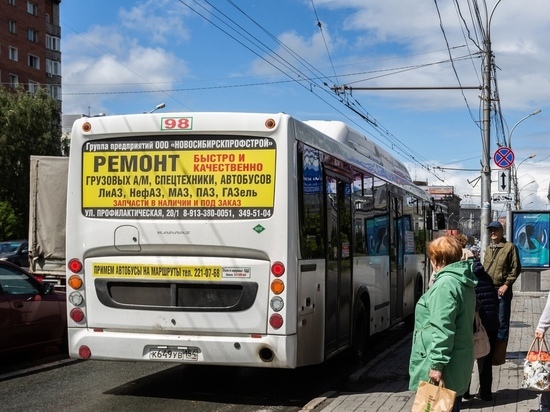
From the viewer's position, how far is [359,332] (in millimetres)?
10227

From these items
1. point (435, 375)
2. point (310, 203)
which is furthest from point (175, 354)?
point (435, 375)

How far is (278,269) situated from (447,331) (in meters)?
2.90

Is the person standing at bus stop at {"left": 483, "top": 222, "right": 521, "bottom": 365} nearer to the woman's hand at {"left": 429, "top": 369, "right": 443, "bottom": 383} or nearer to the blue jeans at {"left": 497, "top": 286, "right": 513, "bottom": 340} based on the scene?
the blue jeans at {"left": 497, "top": 286, "right": 513, "bottom": 340}

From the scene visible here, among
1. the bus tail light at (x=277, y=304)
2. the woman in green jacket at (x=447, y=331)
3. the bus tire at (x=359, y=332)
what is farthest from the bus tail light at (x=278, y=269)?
the bus tire at (x=359, y=332)

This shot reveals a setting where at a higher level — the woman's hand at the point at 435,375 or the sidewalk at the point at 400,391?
the woman's hand at the point at 435,375

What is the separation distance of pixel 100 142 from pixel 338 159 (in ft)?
9.36

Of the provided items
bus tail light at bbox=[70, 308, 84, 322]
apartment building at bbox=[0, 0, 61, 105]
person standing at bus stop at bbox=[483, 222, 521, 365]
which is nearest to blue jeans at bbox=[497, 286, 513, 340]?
person standing at bus stop at bbox=[483, 222, 521, 365]

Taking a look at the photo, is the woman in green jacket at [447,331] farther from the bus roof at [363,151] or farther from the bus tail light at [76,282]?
the bus roof at [363,151]

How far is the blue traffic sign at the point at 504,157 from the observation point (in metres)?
17.8

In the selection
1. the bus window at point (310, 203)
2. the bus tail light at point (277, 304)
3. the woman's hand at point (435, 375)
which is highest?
the bus window at point (310, 203)

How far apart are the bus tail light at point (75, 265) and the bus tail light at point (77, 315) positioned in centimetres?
41

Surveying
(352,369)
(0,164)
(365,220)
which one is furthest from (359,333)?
(0,164)

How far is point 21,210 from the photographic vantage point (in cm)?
4600

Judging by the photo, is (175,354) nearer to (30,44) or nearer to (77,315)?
(77,315)
